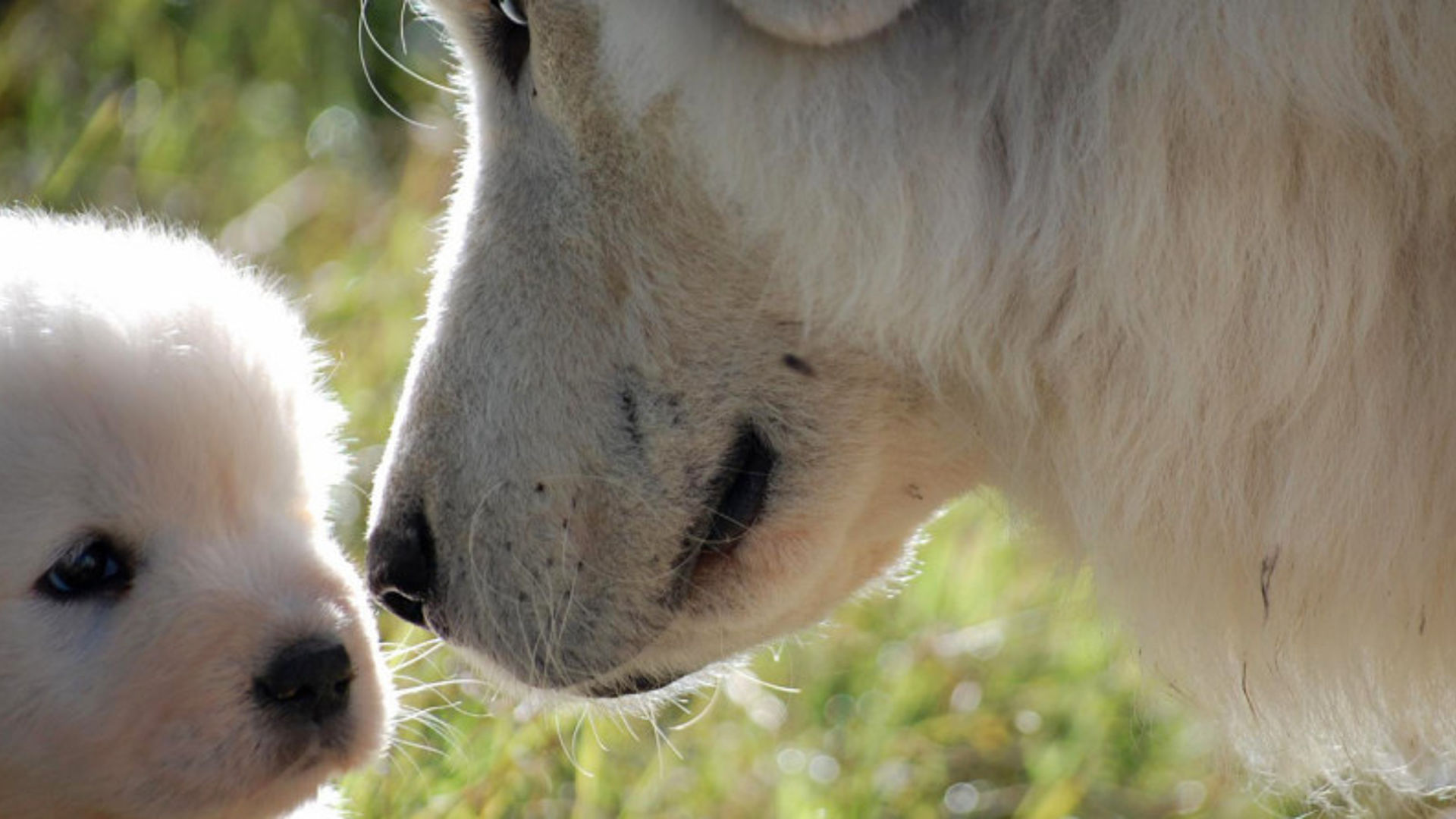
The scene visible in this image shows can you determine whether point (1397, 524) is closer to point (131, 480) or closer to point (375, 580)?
point (375, 580)

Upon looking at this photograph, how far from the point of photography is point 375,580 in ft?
6.97

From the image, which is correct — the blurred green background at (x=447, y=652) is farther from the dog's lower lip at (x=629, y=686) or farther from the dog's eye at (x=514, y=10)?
the dog's eye at (x=514, y=10)

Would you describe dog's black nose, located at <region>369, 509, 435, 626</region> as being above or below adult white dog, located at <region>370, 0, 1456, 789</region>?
below

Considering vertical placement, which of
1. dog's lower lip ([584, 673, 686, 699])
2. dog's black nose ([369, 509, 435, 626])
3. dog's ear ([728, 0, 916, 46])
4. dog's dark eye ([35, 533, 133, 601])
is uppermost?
dog's ear ([728, 0, 916, 46])

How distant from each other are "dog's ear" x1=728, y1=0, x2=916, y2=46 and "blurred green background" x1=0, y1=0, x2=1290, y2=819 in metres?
0.63

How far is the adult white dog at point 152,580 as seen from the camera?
191 centimetres

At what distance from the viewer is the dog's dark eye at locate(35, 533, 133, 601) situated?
6.31 feet

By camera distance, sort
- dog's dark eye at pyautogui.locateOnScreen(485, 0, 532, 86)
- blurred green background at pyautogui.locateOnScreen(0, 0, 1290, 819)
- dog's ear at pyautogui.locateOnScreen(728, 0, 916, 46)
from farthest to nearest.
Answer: blurred green background at pyautogui.locateOnScreen(0, 0, 1290, 819) < dog's dark eye at pyautogui.locateOnScreen(485, 0, 532, 86) < dog's ear at pyautogui.locateOnScreen(728, 0, 916, 46)

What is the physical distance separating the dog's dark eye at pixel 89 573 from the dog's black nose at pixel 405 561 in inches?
10.4

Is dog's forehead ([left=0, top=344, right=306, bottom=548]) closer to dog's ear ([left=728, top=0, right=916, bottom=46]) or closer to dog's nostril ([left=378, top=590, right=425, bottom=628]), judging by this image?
dog's nostril ([left=378, top=590, right=425, bottom=628])

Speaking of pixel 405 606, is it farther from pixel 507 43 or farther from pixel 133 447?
pixel 507 43

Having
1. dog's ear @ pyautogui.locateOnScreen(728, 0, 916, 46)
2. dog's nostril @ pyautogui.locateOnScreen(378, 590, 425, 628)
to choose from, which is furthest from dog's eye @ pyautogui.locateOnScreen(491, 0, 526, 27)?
dog's nostril @ pyautogui.locateOnScreen(378, 590, 425, 628)

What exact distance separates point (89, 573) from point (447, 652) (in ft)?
4.07

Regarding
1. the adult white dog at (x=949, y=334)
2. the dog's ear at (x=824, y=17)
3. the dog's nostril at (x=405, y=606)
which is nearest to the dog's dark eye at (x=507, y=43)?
the adult white dog at (x=949, y=334)
